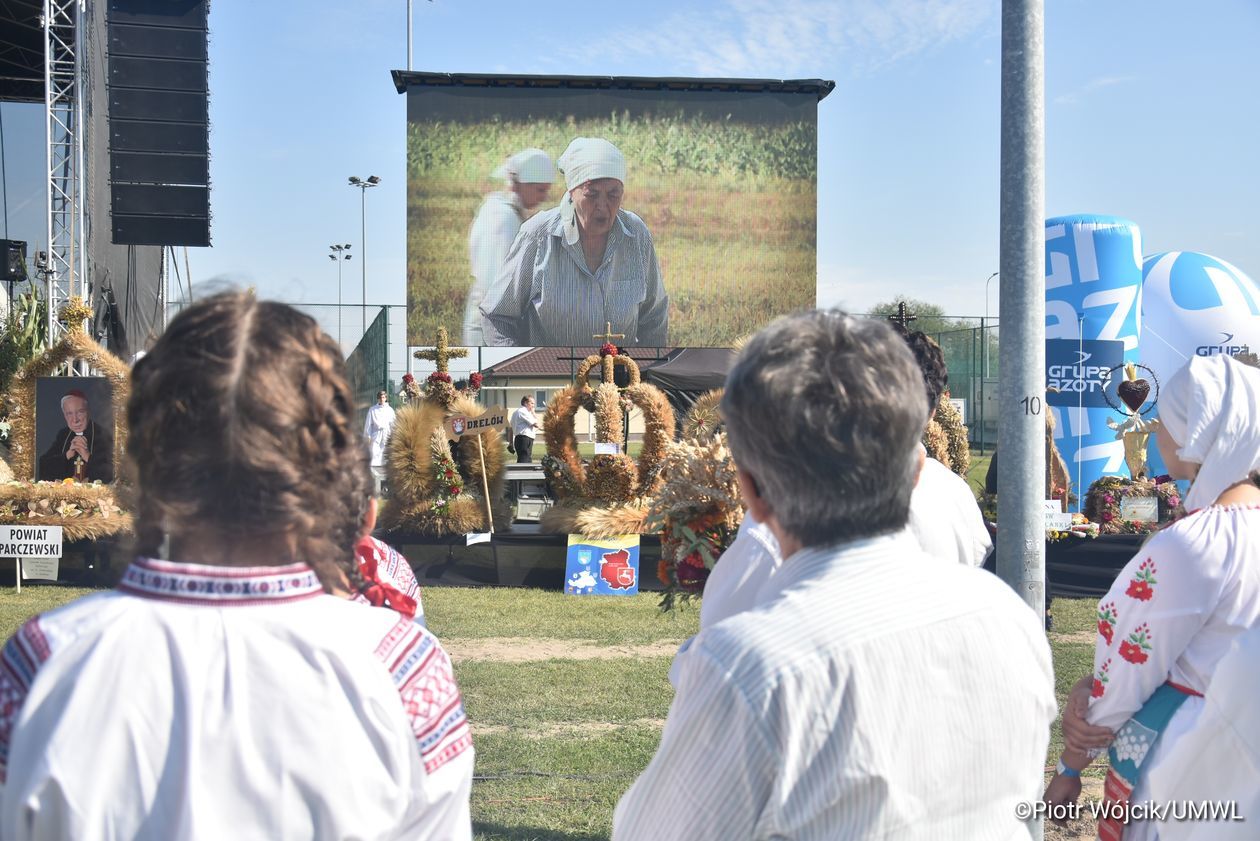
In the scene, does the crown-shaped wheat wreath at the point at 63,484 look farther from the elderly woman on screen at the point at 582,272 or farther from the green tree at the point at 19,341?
the elderly woman on screen at the point at 582,272

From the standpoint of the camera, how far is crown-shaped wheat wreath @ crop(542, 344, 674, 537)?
28.9ft

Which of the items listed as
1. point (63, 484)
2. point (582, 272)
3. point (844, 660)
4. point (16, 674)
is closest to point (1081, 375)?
point (582, 272)

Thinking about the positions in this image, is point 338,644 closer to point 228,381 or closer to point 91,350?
point 228,381

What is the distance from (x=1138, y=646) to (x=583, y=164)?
16.0 meters

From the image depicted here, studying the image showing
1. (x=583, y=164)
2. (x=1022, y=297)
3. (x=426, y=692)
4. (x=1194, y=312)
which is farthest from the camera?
(x=583, y=164)

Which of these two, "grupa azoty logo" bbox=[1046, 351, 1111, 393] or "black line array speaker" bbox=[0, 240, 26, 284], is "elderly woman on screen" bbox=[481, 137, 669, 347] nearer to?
"black line array speaker" bbox=[0, 240, 26, 284]

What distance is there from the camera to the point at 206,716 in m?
1.07

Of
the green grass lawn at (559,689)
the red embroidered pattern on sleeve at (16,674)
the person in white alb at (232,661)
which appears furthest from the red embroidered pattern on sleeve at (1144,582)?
the green grass lawn at (559,689)

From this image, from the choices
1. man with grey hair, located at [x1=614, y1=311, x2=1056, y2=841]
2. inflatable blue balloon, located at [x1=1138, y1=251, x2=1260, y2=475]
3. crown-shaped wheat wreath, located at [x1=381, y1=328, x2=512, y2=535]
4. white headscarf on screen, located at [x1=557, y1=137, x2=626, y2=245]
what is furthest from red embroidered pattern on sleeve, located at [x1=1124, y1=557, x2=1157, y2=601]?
white headscarf on screen, located at [x1=557, y1=137, x2=626, y2=245]

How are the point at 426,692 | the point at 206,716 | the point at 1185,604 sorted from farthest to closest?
the point at 1185,604 → the point at 426,692 → the point at 206,716

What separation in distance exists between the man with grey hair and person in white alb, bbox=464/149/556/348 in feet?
52.5

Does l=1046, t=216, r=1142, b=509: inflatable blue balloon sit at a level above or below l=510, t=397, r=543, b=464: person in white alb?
above

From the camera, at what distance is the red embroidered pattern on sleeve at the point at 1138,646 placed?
210cm

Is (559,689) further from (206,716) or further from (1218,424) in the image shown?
(206,716)
